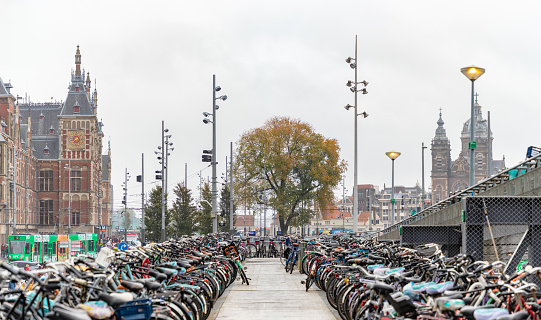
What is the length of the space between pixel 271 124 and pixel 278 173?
386 centimetres

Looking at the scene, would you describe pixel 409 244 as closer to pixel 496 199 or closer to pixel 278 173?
pixel 496 199

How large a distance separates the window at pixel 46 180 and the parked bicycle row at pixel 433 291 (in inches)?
3927

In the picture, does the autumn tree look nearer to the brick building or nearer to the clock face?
the brick building

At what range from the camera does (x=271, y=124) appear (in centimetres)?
6097

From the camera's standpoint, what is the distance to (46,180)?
110 m

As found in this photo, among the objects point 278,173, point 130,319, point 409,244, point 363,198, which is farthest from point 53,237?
point 363,198

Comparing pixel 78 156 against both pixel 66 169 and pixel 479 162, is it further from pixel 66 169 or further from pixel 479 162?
pixel 479 162

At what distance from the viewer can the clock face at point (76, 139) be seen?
359 ft

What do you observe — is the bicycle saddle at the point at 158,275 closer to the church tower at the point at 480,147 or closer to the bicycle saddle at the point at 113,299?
the bicycle saddle at the point at 113,299

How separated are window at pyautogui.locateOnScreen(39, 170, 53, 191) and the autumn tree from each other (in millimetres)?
55458

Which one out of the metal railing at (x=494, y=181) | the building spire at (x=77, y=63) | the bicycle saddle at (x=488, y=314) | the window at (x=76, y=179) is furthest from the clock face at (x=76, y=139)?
the bicycle saddle at (x=488, y=314)

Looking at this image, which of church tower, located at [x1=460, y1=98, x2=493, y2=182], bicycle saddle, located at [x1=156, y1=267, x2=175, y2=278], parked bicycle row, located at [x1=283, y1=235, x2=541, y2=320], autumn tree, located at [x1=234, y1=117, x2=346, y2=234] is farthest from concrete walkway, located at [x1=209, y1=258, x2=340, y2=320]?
church tower, located at [x1=460, y1=98, x2=493, y2=182]

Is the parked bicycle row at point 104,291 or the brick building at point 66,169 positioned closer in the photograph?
the parked bicycle row at point 104,291

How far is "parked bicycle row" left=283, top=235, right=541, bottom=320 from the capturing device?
7.20 meters
